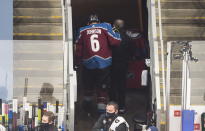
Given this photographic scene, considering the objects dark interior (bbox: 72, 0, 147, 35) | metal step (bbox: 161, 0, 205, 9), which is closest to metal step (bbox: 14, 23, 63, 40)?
metal step (bbox: 161, 0, 205, 9)

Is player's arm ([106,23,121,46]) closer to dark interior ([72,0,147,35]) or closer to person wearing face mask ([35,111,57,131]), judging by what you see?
person wearing face mask ([35,111,57,131])

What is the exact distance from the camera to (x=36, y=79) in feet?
31.8

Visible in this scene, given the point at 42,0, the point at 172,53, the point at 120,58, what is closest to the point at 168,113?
the point at 172,53

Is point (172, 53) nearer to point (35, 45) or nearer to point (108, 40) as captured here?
point (108, 40)

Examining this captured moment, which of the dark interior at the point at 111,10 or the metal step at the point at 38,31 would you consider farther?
the dark interior at the point at 111,10

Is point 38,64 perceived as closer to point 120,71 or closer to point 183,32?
point 120,71

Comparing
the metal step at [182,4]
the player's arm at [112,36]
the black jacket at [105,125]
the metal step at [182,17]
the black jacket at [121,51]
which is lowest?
the black jacket at [105,125]

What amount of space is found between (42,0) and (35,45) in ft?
6.54

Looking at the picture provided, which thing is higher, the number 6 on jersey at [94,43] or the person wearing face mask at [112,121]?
the number 6 on jersey at [94,43]

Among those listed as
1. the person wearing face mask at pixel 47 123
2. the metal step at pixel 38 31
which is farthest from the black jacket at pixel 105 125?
the metal step at pixel 38 31

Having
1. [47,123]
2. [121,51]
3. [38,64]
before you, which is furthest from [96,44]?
[47,123]

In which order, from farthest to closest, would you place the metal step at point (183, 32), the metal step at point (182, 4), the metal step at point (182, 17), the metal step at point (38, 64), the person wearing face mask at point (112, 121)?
the metal step at point (182, 4), the metal step at point (182, 17), the metal step at point (183, 32), the metal step at point (38, 64), the person wearing face mask at point (112, 121)

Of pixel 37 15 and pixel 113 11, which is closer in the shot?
pixel 37 15

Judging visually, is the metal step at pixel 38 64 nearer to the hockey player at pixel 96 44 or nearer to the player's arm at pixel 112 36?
the hockey player at pixel 96 44
